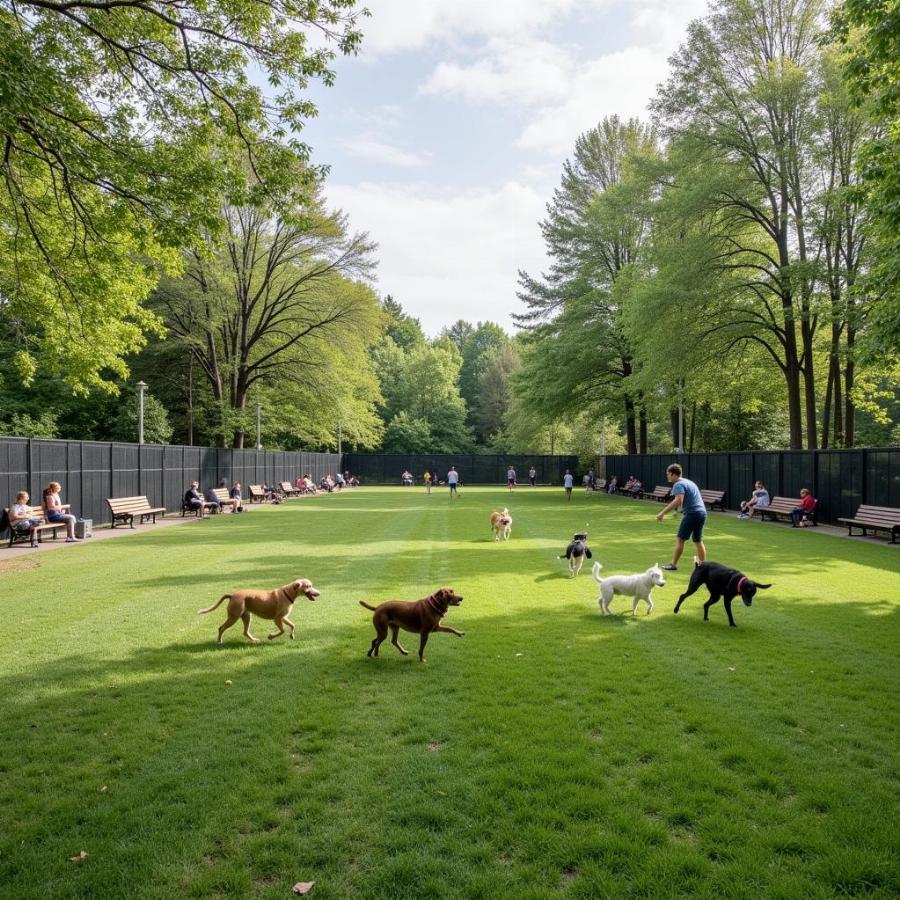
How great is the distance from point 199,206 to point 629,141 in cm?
3627

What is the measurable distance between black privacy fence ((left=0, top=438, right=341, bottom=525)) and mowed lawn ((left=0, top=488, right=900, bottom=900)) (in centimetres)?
874

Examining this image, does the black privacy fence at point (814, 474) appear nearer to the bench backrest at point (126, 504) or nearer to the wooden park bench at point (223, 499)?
the wooden park bench at point (223, 499)

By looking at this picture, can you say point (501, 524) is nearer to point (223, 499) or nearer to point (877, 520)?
point (877, 520)

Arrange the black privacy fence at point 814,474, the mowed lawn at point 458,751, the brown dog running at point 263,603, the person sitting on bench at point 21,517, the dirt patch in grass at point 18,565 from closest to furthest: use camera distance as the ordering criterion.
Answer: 1. the mowed lawn at point 458,751
2. the brown dog running at point 263,603
3. the dirt patch in grass at point 18,565
4. the person sitting on bench at point 21,517
5. the black privacy fence at point 814,474

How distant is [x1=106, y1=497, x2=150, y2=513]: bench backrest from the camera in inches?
780

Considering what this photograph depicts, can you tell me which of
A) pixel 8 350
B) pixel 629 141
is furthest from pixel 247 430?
pixel 629 141

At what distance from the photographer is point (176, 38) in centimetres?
1190

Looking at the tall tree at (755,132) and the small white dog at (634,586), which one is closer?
the small white dog at (634,586)

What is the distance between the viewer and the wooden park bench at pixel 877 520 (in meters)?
15.9

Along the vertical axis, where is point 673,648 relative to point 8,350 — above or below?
below

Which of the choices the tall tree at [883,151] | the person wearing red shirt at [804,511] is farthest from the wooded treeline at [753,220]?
the tall tree at [883,151]

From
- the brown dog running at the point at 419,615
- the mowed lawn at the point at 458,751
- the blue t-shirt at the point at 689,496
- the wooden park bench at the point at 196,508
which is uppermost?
the blue t-shirt at the point at 689,496

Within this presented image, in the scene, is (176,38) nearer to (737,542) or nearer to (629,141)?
(737,542)

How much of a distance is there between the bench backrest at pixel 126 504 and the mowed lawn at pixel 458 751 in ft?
36.5
